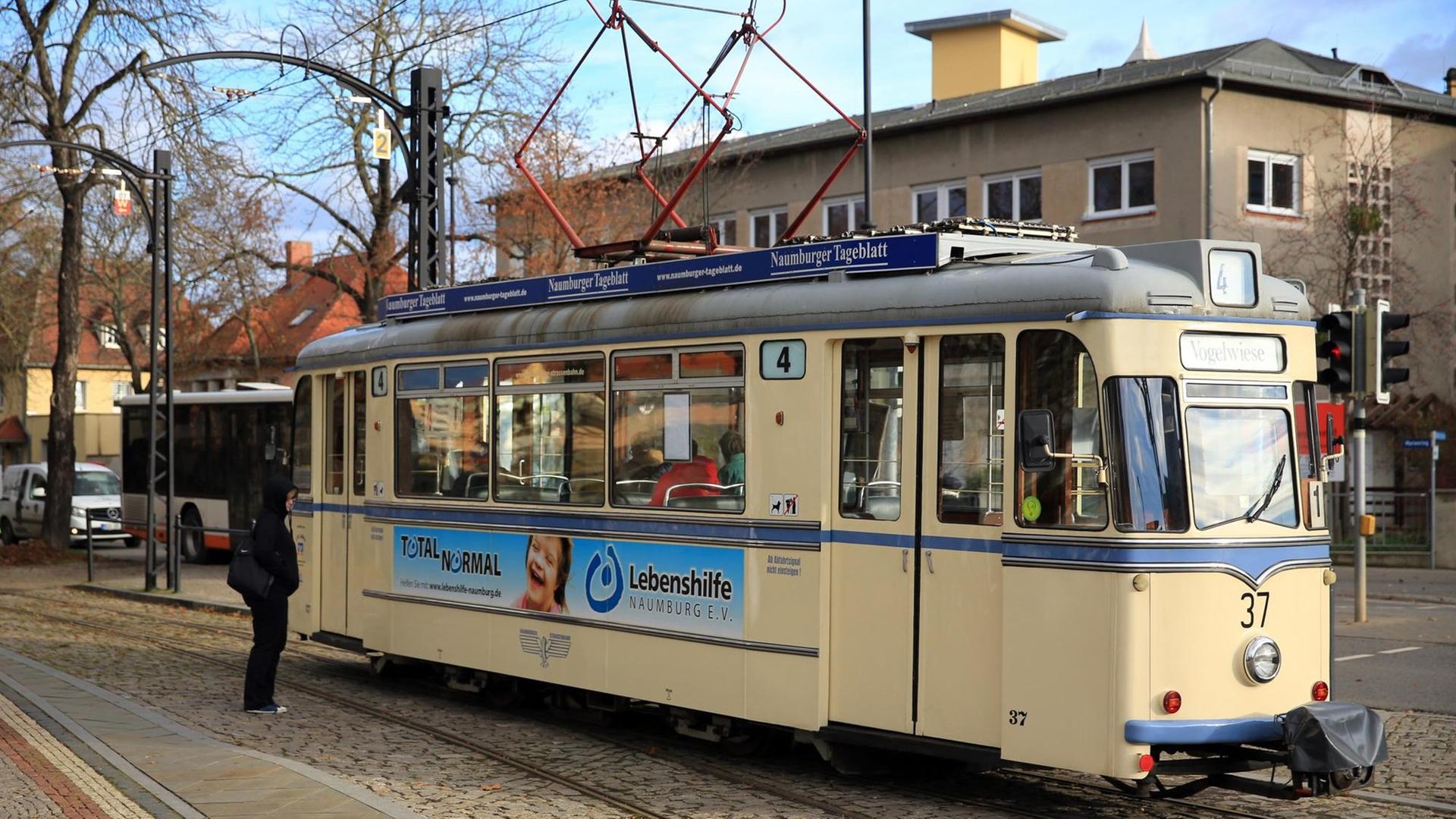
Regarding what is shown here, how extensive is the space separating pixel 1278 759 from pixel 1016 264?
9.10ft

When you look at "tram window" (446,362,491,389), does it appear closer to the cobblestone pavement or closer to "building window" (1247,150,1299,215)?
the cobblestone pavement

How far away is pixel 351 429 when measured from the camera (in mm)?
13820

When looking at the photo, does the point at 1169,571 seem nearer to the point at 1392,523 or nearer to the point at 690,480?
the point at 690,480

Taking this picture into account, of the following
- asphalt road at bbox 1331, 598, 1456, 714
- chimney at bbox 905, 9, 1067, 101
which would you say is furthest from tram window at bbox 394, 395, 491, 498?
chimney at bbox 905, 9, 1067, 101

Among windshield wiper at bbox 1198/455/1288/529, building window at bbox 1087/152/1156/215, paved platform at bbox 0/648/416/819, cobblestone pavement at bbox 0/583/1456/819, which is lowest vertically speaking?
cobblestone pavement at bbox 0/583/1456/819

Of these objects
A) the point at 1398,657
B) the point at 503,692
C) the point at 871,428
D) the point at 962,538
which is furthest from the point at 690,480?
the point at 1398,657

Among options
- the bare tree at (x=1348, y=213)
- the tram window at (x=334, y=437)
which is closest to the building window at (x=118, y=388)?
the bare tree at (x=1348, y=213)

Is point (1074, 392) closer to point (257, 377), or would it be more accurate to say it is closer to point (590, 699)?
point (590, 699)

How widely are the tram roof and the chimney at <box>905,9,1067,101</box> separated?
103ft

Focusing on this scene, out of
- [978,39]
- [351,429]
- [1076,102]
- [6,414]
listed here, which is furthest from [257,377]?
[351,429]

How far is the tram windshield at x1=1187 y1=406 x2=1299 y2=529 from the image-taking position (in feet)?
26.3

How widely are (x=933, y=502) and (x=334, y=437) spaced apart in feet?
23.3

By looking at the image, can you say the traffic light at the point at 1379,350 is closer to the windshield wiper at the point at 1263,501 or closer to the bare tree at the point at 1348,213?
the windshield wiper at the point at 1263,501

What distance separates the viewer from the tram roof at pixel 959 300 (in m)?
8.10
